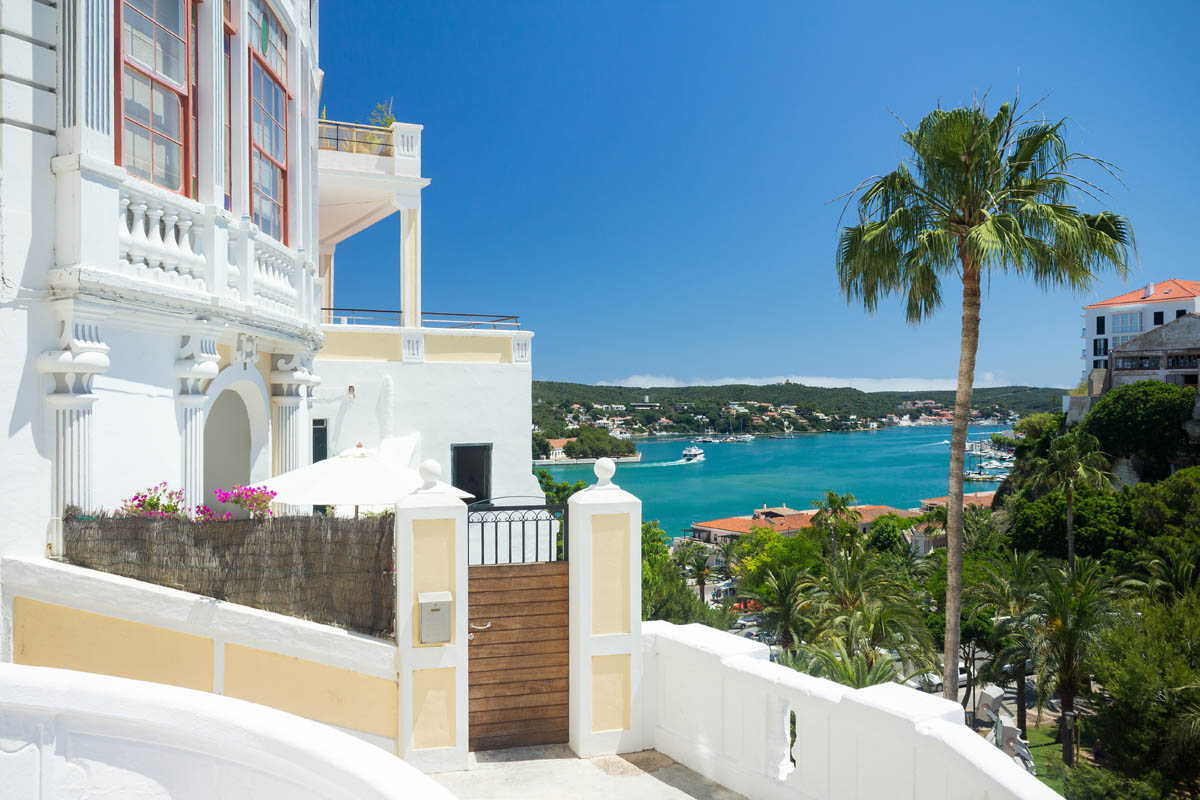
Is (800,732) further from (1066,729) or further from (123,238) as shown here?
(1066,729)

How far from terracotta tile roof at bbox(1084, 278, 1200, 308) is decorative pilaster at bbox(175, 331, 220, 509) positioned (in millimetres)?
105595

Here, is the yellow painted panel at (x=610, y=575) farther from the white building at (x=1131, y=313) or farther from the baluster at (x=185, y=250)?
the white building at (x=1131, y=313)

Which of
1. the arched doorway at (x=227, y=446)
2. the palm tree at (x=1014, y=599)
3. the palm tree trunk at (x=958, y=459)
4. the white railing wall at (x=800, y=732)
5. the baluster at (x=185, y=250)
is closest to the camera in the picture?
the white railing wall at (x=800, y=732)

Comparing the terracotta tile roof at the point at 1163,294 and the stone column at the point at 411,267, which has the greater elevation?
the terracotta tile roof at the point at 1163,294

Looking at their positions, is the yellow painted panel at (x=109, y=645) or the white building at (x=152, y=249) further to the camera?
the white building at (x=152, y=249)

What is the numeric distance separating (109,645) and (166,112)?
5.79 meters

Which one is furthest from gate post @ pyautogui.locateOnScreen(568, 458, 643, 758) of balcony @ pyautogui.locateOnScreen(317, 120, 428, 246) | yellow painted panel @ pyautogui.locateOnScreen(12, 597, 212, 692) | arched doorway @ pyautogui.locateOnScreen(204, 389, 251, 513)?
balcony @ pyautogui.locateOnScreen(317, 120, 428, 246)

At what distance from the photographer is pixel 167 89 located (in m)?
8.64

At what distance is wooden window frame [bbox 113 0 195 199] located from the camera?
757 cm

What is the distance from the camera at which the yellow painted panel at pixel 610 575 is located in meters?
6.62

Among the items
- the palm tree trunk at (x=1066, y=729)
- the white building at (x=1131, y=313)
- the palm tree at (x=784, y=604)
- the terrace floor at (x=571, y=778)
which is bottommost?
the palm tree trunk at (x=1066, y=729)

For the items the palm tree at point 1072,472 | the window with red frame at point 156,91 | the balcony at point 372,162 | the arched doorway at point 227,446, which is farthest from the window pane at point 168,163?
the palm tree at point 1072,472

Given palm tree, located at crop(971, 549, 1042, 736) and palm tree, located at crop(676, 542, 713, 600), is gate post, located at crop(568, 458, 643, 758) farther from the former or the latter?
palm tree, located at crop(676, 542, 713, 600)

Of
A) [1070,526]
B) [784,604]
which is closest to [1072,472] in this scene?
[1070,526]
